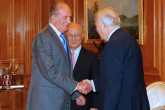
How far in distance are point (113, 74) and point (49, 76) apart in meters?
0.70

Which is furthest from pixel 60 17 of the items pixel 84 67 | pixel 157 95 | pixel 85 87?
pixel 157 95

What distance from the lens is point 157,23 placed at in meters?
4.24

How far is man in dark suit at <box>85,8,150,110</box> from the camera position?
2.21 meters

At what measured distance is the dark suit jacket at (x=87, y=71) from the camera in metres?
3.19

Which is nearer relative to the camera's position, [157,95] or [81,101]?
[157,95]

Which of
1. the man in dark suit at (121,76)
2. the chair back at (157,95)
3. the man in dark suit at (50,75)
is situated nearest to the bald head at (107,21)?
the man in dark suit at (121,76)

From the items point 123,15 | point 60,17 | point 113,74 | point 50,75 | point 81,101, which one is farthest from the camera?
point 123,15

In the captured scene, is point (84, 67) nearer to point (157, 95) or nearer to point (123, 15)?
point (157, 95)

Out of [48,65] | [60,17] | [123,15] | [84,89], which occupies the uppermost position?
[123,15]

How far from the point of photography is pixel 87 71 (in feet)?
10.5

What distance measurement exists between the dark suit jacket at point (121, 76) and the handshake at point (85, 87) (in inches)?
20.1

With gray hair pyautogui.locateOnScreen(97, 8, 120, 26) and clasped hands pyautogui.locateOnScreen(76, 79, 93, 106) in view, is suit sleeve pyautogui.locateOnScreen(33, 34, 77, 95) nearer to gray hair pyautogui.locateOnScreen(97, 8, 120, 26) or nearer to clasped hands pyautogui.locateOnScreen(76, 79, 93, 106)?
clasped hands pyautogui.locateOnScreen(76, 79, 93, 106)

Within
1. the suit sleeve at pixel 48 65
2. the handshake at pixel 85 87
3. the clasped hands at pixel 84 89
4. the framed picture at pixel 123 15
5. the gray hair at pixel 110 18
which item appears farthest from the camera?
the framed picture at pixel 123 15

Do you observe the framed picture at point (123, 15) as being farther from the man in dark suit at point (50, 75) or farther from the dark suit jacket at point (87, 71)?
the man in dark suit at point (50, 75)
